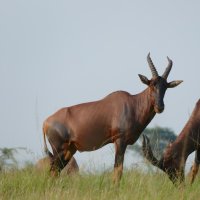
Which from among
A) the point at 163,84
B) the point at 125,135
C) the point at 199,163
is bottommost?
the point at 199,163

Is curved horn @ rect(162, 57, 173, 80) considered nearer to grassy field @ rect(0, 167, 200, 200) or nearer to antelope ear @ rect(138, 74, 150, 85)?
antelope ear @ rect(138, 74, 150, 85)

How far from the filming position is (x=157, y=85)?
11844 mm

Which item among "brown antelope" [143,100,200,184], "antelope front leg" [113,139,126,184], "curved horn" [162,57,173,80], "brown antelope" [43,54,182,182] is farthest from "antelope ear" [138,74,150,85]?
"antelope front leg" [113,139,126,184]

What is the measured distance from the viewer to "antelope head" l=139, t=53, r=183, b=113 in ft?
38.7

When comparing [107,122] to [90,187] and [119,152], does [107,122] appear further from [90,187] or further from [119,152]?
[90,187]

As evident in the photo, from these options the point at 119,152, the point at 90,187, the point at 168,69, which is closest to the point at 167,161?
the point at 119,152

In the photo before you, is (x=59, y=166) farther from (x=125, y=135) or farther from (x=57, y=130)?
(x=125, y=135)

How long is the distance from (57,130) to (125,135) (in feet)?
4.76

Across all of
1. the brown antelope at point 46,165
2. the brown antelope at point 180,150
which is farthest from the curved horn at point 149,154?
the brown antelope at point 46,165

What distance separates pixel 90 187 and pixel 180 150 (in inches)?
104

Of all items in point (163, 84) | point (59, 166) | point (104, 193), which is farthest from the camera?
point (59, 166)

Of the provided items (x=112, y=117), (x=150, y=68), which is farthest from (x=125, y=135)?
(x=150, y=68)

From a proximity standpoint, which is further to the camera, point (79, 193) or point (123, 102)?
point (123, 102)

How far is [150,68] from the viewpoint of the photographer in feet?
39.6
